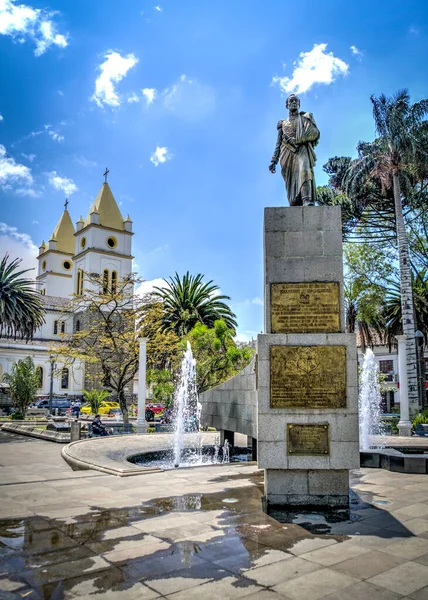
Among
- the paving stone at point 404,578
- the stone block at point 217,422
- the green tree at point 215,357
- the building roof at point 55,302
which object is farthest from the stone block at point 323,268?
the building roof at point 55,302

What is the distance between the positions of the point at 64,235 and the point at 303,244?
68.7 metres

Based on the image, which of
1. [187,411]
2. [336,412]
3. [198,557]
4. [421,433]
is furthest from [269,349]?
[187,411]

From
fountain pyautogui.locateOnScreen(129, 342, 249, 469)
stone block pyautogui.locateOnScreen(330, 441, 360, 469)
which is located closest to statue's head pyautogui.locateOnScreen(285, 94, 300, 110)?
stone block pyautogui.locateOnScreen(330, 441, 360, 469)

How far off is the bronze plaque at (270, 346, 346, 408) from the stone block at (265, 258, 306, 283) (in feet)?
3.11

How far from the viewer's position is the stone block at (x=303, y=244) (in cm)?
689

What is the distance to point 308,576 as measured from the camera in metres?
4.02

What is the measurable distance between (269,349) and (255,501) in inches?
82.6

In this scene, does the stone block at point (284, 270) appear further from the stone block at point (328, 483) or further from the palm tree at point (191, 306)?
the palm tree at point (191, 306)

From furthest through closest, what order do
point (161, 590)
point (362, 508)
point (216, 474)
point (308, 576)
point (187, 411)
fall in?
point (187, 411), point (216, 474), point (362, 508), point (308, 576), point (161, 590)

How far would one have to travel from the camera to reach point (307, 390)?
6.57m

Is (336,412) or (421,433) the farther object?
(421,433)

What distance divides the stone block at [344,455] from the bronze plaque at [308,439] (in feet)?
0.30

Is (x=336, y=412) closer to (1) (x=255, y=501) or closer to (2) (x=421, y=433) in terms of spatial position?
(1) (x=255, y=501)

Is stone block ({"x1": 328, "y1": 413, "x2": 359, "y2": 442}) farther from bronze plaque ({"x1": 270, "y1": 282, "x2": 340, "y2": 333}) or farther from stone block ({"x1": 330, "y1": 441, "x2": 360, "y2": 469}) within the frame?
bronze plaque ({"x1": 270, "y1": 282, "x2": 340, "y2": 333})
